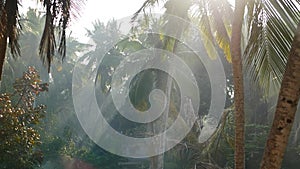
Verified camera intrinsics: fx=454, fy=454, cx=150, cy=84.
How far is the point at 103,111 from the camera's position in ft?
104

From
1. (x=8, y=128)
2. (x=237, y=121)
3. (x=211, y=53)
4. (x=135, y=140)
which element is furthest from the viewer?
(x=135, y=140)

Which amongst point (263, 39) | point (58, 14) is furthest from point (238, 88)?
point (58, 14)

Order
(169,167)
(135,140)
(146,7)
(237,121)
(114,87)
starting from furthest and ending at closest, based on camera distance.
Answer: (114,87) → (135,140) → (169,167) → (146,7) → (237,121)

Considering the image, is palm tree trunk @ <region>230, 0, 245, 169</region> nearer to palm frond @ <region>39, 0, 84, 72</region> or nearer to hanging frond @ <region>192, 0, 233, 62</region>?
palm frond @ <region>39, 0, 84, 72</region>

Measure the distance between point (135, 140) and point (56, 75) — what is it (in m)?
10.00

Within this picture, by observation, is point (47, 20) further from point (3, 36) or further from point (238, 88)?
point (238, 88)

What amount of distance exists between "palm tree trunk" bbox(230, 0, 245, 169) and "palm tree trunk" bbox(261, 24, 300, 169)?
2288 mm

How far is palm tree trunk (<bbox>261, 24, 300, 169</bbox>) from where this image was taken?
3.70 metres

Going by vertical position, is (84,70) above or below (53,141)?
above

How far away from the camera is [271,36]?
6.32m

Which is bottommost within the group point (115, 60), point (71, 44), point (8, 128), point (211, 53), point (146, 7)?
point (8, 128)

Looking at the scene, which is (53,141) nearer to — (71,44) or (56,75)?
(56,75)

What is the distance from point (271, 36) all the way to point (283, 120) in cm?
285

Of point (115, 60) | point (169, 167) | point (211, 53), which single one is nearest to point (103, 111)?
point (115, 60)
